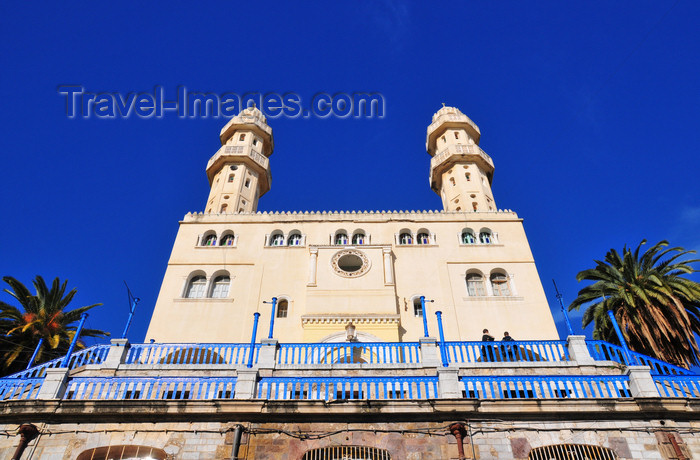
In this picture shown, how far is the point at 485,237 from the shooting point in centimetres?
2706

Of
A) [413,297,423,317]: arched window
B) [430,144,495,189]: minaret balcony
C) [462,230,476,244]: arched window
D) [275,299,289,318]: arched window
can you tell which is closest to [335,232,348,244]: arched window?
[275,299,289,318]: arched window

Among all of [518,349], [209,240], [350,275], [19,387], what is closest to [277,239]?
[209,240]

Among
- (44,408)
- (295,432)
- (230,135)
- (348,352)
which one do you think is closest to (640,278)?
(348,352)

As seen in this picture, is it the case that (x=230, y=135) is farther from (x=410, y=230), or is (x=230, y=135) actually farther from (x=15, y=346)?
(x=15, y=346)

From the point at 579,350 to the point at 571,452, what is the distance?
4.23m

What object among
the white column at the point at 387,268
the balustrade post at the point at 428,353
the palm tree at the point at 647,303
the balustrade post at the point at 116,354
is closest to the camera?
the balustrade post at the point at 428,353

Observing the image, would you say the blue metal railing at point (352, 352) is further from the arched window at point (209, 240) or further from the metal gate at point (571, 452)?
the arched window at point (209, 240)

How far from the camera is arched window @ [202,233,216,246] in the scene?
2719 centimetres

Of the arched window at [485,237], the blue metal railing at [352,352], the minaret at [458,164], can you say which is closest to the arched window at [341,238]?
the arched window at [485,237]

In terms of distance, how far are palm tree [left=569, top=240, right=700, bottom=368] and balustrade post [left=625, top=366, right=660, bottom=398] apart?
29.5ft

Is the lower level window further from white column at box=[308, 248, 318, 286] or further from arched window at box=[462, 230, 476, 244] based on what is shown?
arched window at box=[462, 230, 476, 244]

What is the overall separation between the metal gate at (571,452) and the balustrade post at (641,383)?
5.72 feet

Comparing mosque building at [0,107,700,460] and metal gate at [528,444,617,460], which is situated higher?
mosque building at [0,107,700,460]

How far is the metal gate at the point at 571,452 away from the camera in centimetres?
1081
